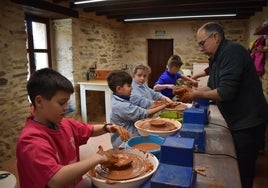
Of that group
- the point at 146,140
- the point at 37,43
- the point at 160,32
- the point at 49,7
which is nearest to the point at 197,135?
the point at 146,140

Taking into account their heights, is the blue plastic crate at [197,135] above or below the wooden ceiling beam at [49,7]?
below

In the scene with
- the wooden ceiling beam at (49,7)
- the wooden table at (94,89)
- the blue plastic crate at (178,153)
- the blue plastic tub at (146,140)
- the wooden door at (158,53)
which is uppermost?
the wooden ceiling beam at (49,7)

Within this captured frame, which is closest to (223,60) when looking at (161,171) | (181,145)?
(181,145)

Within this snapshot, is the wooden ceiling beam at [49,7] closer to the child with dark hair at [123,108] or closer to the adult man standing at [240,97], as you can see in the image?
the child with dark hair at [123,108]

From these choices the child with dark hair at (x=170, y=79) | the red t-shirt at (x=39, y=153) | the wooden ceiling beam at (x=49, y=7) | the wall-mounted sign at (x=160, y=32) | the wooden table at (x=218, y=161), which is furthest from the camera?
the wall-mounted sign at (x=160, y=32)

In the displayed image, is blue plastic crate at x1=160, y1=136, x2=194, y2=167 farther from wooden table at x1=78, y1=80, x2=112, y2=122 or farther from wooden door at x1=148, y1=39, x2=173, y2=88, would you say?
wooden door at x1=148, y1=39, x2=173, y2=88

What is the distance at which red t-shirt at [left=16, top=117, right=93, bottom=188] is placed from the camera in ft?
2.51

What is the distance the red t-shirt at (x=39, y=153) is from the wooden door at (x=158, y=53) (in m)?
5.50

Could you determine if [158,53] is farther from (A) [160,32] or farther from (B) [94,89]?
(B) [94,89]

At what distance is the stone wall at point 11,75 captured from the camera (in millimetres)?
2895

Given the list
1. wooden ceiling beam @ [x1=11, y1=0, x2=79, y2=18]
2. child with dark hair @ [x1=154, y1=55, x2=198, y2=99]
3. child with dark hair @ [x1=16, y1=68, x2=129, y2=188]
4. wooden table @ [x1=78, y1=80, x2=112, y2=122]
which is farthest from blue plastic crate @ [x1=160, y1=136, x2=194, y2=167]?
wooden table @ [x1=78, y1=80, x2=112, y2=122]

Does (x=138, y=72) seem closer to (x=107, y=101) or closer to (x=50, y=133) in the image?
(x=50, y=133)

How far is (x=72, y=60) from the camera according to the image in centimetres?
428

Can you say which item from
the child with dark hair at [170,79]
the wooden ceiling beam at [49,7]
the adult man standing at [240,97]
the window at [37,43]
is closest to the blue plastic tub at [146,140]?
the adult man standing at [240,97]
